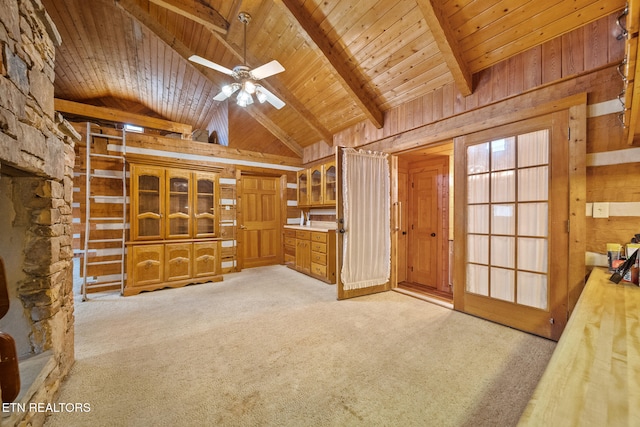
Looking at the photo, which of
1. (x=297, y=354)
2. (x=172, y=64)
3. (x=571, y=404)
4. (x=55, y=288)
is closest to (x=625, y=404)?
(x=571, y=404)

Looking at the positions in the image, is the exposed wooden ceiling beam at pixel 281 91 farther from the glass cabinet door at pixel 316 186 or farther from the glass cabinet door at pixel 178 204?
the glass cabinet door at pixel 178 204

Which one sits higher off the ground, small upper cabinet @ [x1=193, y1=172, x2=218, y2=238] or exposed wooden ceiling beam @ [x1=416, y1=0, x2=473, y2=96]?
exposed wooden ceiling beam @ [x1=416, y1=0, x2=473, y2=96]

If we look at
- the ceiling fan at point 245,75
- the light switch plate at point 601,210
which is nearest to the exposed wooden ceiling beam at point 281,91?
the ceiling fan at point 245,75

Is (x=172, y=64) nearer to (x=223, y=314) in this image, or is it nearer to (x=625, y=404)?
(x=223, y=314)

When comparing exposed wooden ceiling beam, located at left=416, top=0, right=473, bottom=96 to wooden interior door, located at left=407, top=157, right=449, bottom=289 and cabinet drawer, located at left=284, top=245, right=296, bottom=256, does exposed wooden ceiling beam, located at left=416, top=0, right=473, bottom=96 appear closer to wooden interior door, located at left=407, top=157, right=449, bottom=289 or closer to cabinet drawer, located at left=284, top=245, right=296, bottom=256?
wooden interior door, located at left=407, top=157, right=449, bottom=289

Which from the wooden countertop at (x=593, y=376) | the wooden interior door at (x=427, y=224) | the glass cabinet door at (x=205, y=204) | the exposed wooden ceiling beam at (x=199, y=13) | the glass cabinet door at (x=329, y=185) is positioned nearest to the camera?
the wooden countertop at (x=593, y=376)

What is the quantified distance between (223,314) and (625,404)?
10.3 ft

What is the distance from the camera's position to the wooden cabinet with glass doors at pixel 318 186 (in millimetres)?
4863

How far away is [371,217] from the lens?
3.76m

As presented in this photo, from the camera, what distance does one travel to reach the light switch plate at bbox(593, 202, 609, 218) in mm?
2115

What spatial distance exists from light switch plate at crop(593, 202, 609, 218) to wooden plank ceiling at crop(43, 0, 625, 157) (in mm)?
1542

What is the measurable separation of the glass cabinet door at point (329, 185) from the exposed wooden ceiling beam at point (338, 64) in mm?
1224

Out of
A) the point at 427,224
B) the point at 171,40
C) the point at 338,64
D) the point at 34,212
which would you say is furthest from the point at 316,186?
the point at 34,212

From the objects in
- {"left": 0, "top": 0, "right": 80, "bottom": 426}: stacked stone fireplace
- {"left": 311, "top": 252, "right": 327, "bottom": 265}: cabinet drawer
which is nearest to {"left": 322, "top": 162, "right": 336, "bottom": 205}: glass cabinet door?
{"left": 311, "top": 252, "right": 327, "bottom": 265}: cabinet drawer
